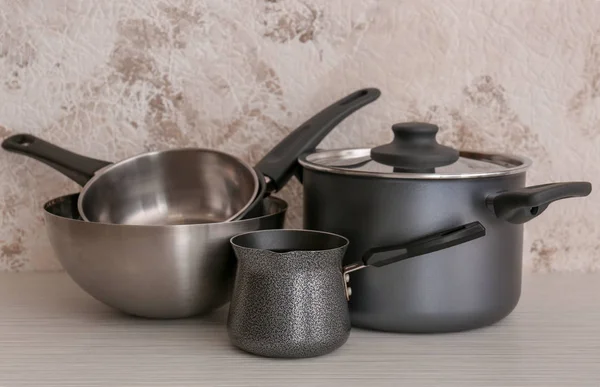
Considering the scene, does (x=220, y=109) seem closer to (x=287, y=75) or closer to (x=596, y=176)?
(x=287, y=75)

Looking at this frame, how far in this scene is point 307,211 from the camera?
3.04 ft

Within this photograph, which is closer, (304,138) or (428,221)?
(428,221)

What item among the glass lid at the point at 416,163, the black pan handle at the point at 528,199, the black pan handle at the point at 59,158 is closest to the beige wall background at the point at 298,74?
the black pan handle at the point at 59,158

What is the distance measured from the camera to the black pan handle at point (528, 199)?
0.79 metres

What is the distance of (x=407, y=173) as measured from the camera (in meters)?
0.82

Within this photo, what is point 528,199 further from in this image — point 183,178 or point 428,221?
point 183,178

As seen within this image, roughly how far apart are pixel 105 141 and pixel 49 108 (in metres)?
0.09

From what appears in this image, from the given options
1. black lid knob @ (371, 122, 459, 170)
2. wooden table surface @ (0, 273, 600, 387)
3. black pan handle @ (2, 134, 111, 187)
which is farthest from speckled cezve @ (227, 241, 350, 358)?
black pan handle @ (2, 134, 111, 187)

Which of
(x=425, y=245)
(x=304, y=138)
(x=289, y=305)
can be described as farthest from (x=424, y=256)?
(x=304, y=138)

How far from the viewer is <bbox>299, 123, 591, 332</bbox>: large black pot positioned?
0.82 m

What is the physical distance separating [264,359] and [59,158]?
433 millimetres

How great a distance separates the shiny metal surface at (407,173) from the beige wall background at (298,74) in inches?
4.8

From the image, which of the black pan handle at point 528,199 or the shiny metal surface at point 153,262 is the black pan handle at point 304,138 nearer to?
the shiny metal surface at point 153,262

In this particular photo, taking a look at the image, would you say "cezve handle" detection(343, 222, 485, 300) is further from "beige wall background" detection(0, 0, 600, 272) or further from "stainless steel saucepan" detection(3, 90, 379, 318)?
"beige wall background" detection(0, 0, 600, 272)
